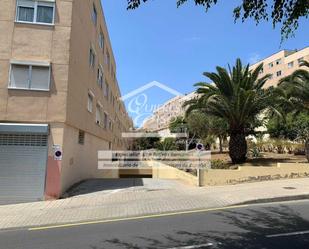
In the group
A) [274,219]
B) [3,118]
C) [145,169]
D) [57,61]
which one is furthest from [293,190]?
[145,169]

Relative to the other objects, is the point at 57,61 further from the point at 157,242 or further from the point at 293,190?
the point at 293,190

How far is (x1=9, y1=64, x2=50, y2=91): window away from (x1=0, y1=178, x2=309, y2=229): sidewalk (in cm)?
472

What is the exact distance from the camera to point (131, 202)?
1259 cm

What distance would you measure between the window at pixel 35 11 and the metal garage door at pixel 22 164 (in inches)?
182

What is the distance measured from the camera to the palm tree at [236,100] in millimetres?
20391

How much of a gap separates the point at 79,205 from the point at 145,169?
74.1 ft

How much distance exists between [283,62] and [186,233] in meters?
71.7

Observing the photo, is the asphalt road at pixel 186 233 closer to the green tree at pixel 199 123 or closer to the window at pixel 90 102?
the window at pixel 90 102

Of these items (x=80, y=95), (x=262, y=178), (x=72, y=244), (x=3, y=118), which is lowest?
(x=72, y=244)

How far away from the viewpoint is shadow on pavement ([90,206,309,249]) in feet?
22.0

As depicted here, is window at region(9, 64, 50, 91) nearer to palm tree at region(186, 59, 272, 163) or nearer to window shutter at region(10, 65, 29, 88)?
window shutter at region(10, 65, 29, 88)

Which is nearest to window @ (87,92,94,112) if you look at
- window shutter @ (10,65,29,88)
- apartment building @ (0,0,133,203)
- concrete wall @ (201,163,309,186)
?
apartment building @ (0,0,133,203)

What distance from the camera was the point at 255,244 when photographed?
21.9 ft

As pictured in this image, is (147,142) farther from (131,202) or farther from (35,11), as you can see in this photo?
(131,202)
